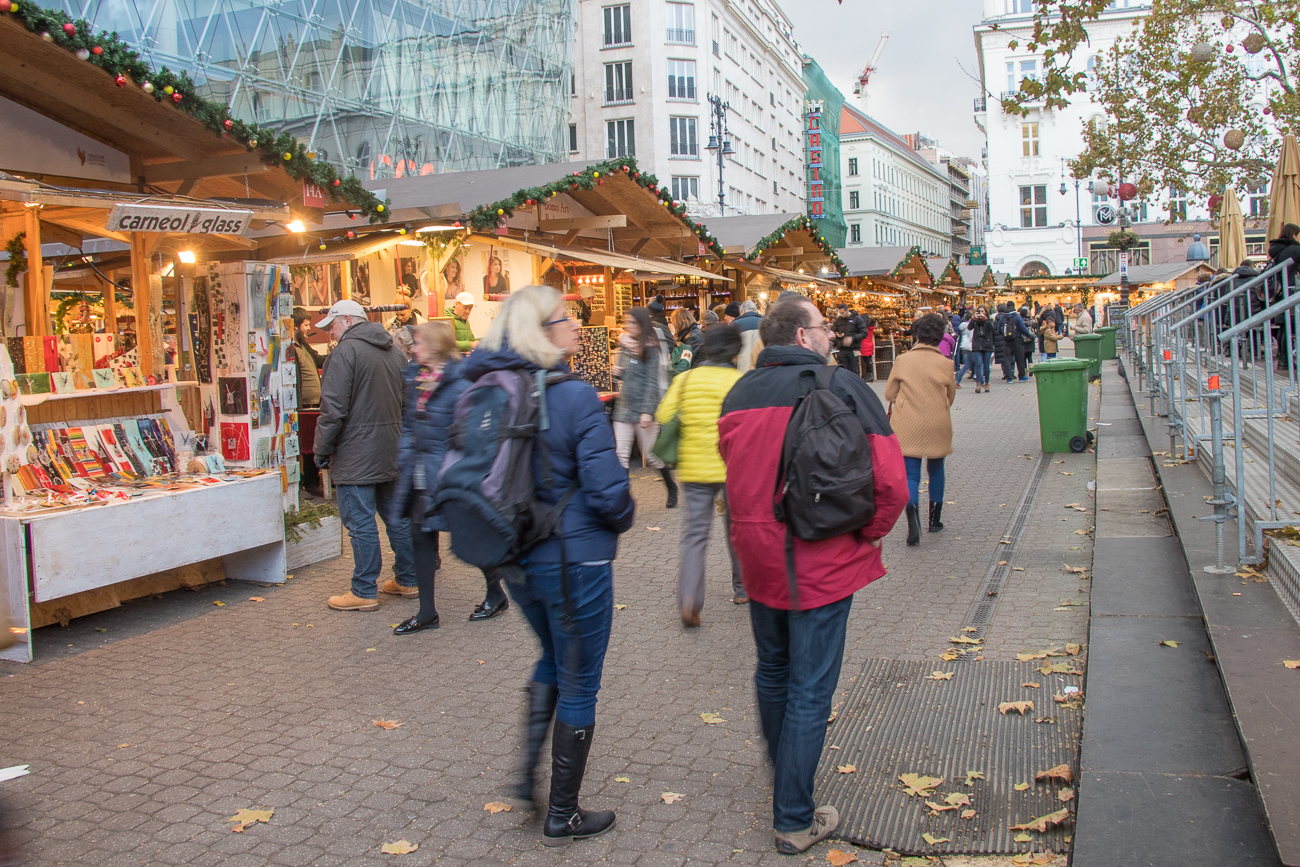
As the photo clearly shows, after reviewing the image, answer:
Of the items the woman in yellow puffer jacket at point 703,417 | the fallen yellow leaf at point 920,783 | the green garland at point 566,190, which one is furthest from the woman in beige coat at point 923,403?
the green garland at point 566,190

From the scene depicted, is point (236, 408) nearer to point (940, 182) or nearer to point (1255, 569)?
point (1255, 569)

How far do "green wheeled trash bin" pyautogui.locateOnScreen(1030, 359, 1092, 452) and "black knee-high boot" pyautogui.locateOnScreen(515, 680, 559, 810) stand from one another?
10.1 metres

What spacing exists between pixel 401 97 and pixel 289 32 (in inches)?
223

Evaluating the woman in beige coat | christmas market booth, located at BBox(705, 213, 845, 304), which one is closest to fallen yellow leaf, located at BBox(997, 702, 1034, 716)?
the woman in beige coat

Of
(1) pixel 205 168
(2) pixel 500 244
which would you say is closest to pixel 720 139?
(2) pixel 500 244

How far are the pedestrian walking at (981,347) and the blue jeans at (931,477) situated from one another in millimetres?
14373

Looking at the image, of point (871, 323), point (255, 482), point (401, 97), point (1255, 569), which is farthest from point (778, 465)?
point (401, 97)

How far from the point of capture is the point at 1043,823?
3453 mm

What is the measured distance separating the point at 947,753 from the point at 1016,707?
0.55 m

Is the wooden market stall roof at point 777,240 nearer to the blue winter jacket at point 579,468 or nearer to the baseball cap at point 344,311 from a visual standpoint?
the baseball cap at point 344,311

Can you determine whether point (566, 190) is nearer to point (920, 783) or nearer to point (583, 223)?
point (583, 223)

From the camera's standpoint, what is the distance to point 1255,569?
221 inches

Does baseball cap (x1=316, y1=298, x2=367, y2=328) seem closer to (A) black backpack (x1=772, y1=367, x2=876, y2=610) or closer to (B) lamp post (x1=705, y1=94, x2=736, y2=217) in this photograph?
(A) black backpack (x1=772, y1=367, x2=876, y2=610)

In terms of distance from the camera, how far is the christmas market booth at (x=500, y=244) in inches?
435
